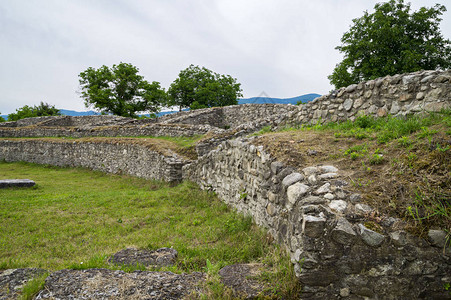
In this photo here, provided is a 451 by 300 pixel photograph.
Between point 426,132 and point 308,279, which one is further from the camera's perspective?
point 426,132

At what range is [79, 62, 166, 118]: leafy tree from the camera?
36031mm

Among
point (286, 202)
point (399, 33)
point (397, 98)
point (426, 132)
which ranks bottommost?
point (286, 202)

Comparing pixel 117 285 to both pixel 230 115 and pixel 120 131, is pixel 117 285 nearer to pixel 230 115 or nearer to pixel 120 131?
pixel 120 131

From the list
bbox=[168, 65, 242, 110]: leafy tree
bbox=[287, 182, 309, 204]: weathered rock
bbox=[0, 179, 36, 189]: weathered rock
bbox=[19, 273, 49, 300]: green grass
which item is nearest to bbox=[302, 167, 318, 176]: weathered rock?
bbox=[287, 182, 309, 204]: weathered rock

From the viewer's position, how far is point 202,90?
1356 inches

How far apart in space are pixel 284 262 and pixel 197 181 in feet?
21.5

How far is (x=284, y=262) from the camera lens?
323cm

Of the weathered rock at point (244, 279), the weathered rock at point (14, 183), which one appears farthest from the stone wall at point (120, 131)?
the weathered rock at point (244, 279)

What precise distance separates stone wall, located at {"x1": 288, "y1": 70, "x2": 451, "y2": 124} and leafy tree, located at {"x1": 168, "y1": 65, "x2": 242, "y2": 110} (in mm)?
27007

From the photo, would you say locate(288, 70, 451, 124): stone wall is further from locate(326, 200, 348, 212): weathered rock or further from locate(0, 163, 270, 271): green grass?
locate(0, 163, 270, 271): green grass

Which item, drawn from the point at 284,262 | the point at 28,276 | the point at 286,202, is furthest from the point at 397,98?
the point at 28,276

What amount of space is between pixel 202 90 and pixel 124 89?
37.8ft

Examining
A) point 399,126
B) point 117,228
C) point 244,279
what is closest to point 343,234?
point 244,279

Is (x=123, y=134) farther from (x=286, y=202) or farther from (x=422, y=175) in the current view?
(x=422, y=175)
